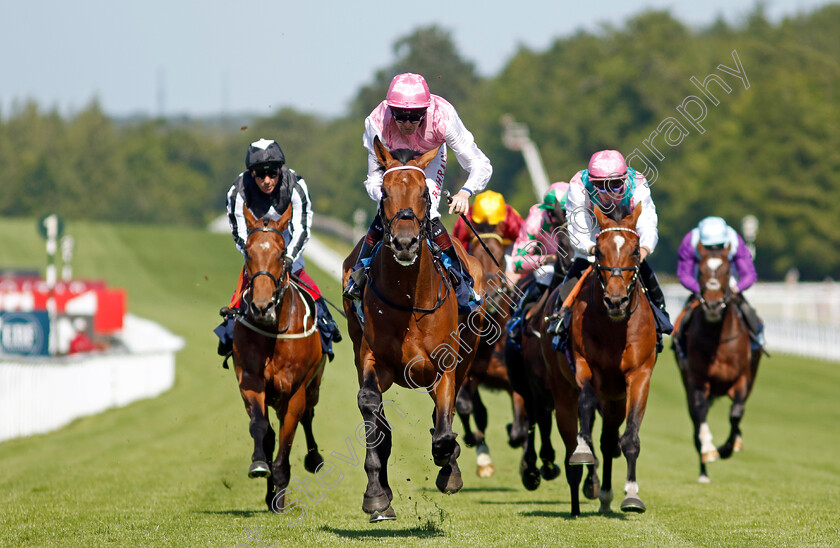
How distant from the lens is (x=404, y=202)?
737 centimetres

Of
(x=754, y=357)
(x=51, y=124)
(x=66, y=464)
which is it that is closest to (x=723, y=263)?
(x=754, y=357)

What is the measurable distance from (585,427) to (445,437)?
53.0 inches

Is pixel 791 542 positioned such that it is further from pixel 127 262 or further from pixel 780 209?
pixel 127 262

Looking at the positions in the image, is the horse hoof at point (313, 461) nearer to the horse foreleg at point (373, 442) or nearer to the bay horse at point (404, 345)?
the bay horse at point (404, 345)

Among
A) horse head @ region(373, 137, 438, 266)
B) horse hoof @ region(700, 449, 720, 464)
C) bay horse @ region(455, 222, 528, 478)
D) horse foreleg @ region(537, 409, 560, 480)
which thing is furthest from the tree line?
horse head @ region(373, 137, 438, 266)

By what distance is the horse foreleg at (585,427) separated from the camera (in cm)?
847

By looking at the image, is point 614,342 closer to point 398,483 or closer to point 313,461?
point 313,461

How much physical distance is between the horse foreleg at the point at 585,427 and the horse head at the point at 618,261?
651 mm

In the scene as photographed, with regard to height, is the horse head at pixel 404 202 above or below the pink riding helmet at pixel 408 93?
below

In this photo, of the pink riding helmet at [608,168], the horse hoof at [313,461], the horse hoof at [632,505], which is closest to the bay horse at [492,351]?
the horse hoof at [313,461]

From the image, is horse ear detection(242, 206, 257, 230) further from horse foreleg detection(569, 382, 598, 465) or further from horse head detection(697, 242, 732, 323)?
horse head detection(697, 242, 732, 323)

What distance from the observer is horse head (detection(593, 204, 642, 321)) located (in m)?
8.48

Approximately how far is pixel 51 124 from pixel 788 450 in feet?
399

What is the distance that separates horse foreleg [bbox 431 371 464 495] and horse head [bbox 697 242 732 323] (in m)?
5.59
